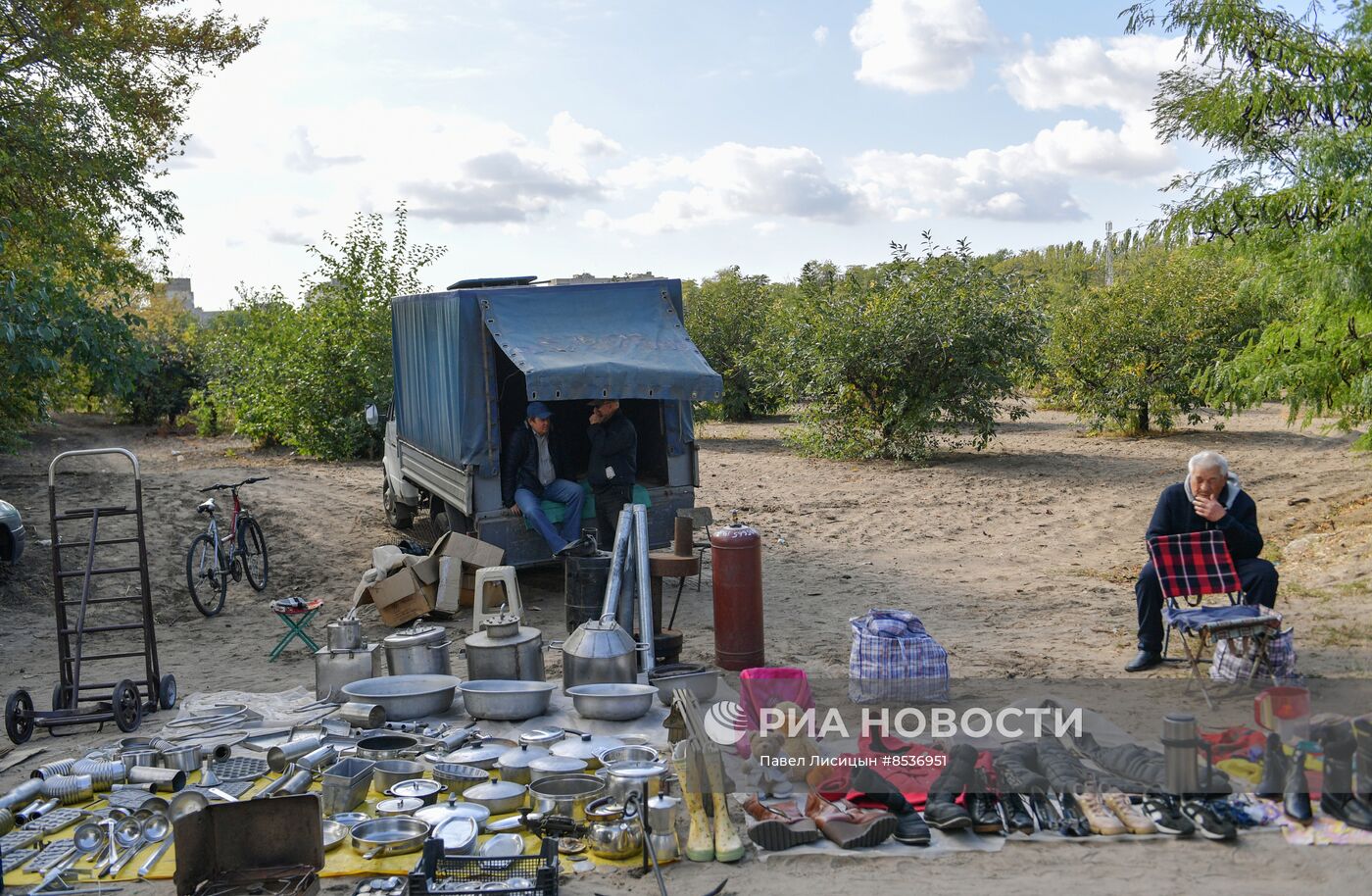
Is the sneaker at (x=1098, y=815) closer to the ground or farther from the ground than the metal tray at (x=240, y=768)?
closer to the ground

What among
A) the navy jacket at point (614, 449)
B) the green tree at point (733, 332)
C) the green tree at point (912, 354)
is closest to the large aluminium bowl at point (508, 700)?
the navy jacket at point (614, 449)

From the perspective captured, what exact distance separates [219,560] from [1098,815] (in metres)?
7.87

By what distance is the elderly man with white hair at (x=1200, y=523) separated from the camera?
673 centimetres

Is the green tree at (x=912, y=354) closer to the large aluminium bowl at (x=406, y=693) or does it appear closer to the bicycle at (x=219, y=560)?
the bicycle at (x=219, y=560)

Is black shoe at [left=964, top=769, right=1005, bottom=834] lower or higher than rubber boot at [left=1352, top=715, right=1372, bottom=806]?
lower

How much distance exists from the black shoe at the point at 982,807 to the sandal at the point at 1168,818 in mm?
621

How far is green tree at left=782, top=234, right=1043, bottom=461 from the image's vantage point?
54.4 ft

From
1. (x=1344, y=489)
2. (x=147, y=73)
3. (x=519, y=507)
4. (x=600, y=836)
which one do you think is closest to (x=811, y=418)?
(x=1344, y=489)

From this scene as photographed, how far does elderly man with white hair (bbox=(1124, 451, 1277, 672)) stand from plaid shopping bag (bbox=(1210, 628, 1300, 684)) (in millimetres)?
449

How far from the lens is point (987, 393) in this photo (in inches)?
659

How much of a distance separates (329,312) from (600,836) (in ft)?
53.6

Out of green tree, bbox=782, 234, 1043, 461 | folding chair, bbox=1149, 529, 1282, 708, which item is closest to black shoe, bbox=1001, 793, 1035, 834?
folding chair, bbox=1149, 529, 1282, 708

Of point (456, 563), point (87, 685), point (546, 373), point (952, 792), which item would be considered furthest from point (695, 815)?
point (456, 563)

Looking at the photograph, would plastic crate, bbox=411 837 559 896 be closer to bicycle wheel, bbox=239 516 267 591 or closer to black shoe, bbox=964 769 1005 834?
black shoe, bbox=964 769 1005 834
